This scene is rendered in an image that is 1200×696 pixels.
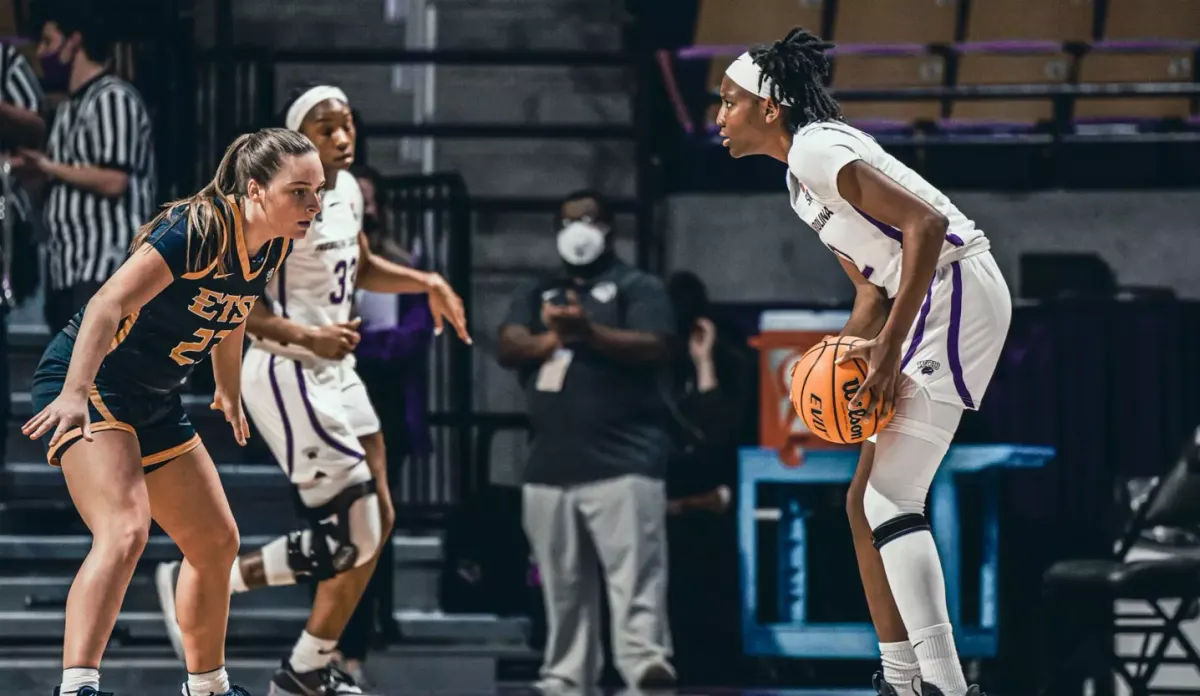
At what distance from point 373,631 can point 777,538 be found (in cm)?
158

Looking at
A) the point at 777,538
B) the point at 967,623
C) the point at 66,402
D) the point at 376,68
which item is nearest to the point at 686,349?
the point at 777,538

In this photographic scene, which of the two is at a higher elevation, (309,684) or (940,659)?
(940,659)

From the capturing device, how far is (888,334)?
→ 3914 millimetres

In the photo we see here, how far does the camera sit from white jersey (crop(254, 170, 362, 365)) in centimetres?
521

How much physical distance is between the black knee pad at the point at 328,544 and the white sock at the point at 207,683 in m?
0.71

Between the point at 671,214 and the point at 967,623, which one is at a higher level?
the point at 671,214

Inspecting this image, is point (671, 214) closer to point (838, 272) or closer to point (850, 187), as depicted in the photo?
point (838, 272)

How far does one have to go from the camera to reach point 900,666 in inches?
162

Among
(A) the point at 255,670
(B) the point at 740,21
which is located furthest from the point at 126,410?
(B) the point at 740,21

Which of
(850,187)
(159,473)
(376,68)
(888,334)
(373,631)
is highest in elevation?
(376,68)

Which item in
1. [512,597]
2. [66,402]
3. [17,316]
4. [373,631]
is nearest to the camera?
[66,402]

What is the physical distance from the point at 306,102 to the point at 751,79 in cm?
156

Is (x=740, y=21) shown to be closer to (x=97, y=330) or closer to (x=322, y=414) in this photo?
(x=322, y=414)

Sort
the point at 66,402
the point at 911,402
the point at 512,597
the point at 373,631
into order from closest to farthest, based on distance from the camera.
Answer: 1. the point at 66,402
2. the point at 911,402
3. the point at 373,631
4. the point at 512,597
